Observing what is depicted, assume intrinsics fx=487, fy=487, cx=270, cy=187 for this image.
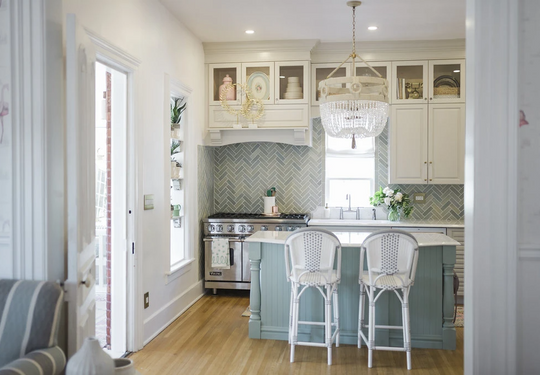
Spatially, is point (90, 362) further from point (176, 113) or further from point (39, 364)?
point (176, 113)

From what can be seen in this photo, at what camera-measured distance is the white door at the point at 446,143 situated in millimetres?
5770

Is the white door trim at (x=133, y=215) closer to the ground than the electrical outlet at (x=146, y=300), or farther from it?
farther from it

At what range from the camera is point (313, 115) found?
592 centimetres

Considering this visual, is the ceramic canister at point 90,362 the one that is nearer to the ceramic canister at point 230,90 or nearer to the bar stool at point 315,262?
the bar stool at point 315,262

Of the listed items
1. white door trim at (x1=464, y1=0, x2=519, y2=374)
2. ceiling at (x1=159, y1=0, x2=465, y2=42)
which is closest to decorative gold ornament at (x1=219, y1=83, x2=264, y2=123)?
ceiling at (x1=159, y1=0, x2=465, y2=42)

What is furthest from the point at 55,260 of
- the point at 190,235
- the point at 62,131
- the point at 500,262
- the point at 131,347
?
the point at 190,235

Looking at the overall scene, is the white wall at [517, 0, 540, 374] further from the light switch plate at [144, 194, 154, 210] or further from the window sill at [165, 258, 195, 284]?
the window sill at [165, 258, 195, 284]

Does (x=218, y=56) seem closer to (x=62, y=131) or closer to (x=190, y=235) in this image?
(x=190, y=235)

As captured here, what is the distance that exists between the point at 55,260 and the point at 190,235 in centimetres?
286

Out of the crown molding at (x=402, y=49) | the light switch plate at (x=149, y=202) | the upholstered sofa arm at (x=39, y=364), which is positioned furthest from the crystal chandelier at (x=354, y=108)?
the upholstered sofa arm at (x=39, y=364)

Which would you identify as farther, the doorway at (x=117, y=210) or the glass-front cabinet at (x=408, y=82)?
the glass-front cabinet at (x=408, y=82)

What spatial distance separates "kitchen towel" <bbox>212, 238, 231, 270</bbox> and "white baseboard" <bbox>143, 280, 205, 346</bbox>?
0.31m

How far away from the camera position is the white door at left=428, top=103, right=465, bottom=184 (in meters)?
5.77

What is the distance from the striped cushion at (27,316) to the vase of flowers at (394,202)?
4387 millimetres
